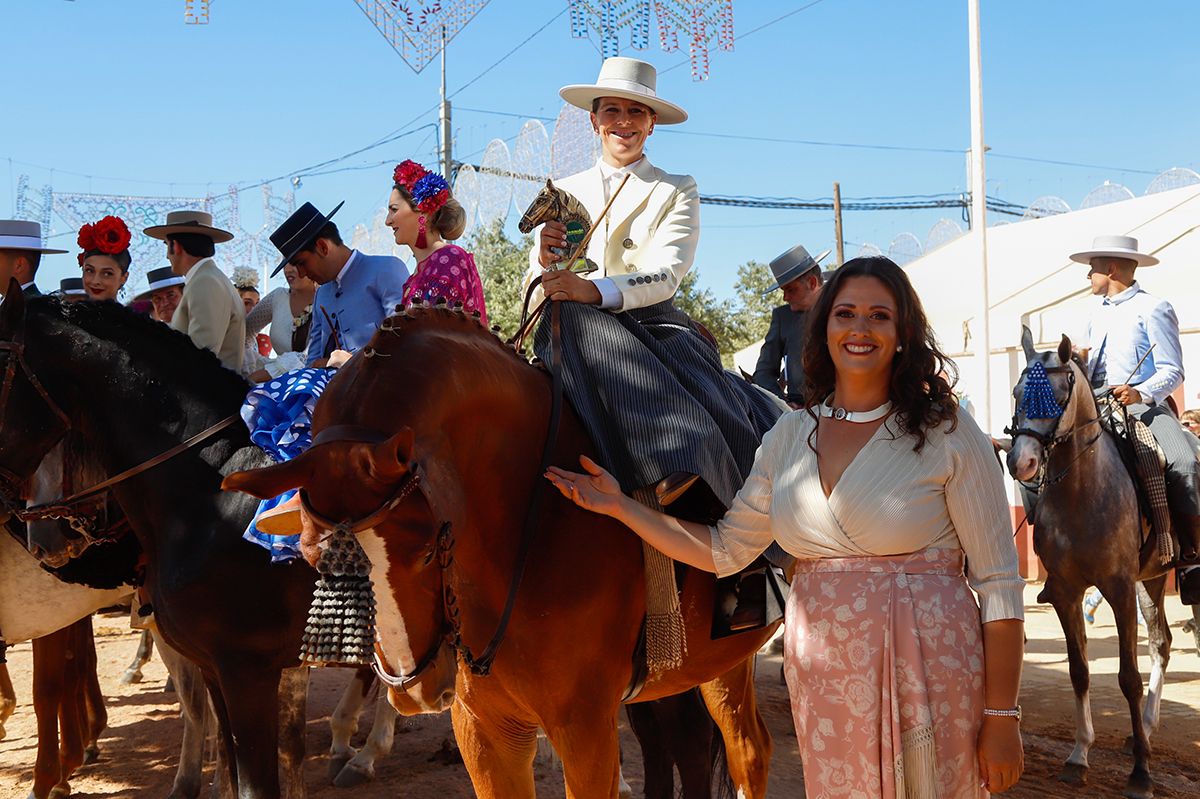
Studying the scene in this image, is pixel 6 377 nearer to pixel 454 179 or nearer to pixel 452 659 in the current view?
pixel 452 659

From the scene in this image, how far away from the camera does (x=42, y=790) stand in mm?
6062

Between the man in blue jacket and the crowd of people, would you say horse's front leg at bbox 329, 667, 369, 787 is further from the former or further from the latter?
the man in blue jacket

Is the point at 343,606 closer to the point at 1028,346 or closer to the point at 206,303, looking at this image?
the point at 206,303

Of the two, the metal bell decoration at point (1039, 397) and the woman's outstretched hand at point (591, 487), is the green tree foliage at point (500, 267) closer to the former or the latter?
the metal bell decoration at point (1039, 397)

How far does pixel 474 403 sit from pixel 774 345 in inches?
218

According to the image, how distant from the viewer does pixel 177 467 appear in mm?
4484

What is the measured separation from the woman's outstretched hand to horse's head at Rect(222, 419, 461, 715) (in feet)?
1.89

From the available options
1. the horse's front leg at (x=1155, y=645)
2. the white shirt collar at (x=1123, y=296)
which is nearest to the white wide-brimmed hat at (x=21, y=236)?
the white shirt collar at (x=1123, y=296)

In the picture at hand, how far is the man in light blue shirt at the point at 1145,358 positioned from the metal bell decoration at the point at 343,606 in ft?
22.0

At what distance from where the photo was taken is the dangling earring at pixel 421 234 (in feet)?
15.6

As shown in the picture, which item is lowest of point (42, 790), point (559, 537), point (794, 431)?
point (42, 790)

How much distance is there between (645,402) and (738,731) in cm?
195

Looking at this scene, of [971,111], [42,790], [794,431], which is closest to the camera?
[794,431]

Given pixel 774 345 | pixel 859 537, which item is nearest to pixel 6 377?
pixel 859 537
